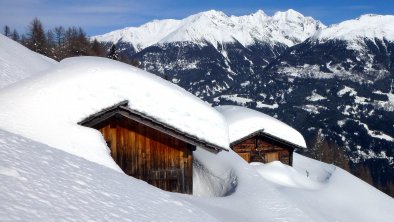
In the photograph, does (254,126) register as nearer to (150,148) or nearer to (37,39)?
(150,148)

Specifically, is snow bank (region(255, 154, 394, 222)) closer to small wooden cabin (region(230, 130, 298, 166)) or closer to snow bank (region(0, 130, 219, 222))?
small wooden cabin (region(230, 130, 298, 166))

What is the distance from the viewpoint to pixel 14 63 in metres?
18.9

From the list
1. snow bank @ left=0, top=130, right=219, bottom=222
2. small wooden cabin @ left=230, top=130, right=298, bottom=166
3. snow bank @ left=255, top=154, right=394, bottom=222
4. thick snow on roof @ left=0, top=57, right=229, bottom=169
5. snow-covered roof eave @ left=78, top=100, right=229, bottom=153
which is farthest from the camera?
small wooden cabin @ left=230, top=130, right=298, bottom=166

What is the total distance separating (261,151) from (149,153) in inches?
481

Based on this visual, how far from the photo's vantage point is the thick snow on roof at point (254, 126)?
20.0 meters

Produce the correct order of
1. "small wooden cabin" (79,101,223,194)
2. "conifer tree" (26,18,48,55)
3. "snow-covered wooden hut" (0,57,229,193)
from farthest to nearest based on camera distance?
"conifer tree" (26,18,48,55) → "small wooden cabin" (79,101,223,194) → "snow-covered wooden hut" (0,57,229,193)

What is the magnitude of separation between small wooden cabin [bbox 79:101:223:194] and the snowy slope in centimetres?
752

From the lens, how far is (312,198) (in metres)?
14.1

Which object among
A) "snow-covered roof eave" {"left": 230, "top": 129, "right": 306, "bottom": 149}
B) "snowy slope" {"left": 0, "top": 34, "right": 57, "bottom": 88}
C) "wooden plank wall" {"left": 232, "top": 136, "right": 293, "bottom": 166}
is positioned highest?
"snowy slope" {"left": 0, "top": 34, "right": 57, "bottom": 88}

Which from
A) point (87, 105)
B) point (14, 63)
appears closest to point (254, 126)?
point (14, 63)

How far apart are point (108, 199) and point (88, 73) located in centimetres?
548

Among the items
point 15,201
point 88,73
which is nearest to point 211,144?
point 88,73

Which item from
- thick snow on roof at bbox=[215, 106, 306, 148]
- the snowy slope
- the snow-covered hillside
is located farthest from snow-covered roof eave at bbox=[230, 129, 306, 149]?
the snowy slope

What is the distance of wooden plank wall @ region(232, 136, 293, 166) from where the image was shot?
21.2 meters
